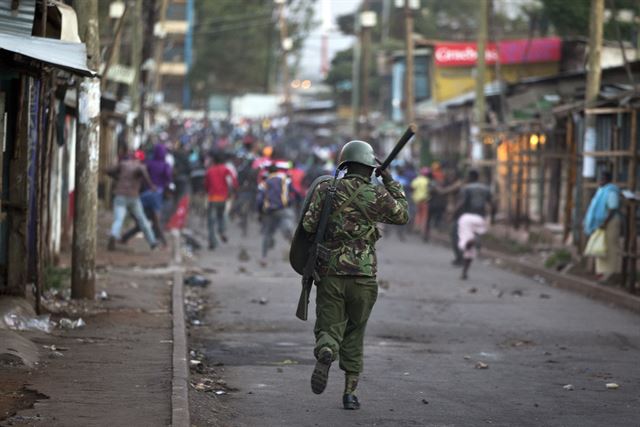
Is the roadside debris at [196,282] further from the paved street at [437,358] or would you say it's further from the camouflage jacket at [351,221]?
the camouflage jacket at [351,221]

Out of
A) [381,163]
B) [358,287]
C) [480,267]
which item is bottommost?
[480,267]

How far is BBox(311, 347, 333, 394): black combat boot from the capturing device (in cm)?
891

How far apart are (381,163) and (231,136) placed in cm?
6477

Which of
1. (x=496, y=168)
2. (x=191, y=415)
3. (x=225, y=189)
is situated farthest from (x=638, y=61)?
(x=191, y=415)

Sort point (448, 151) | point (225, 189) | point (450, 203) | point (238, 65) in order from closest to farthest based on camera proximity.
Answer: point (225, 189) < point (450, 203) < point (448, 151) < point (238, 65)

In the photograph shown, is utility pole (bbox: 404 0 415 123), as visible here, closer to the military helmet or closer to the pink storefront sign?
the pink storefront sign

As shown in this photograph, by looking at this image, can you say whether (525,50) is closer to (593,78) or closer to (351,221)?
(593,78)

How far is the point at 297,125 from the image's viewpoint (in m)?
74.1

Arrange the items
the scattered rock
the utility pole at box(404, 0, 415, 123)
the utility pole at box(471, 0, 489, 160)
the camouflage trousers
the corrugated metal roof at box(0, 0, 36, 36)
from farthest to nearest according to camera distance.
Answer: the utility pole at box(404, 0, 415, 123), the utility pole at box(471, 0, 489, 160), the scattered rock, the corrugated metal roof at box(0, 0, 36, 36), the camouflage trousers

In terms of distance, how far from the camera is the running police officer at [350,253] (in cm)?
927

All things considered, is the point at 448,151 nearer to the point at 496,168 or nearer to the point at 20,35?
the point at 496,168

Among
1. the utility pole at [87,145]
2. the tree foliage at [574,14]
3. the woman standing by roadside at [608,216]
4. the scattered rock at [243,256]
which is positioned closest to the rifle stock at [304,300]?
the utility pole at [87,145]

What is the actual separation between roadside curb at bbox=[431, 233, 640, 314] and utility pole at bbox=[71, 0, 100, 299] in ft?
23.3

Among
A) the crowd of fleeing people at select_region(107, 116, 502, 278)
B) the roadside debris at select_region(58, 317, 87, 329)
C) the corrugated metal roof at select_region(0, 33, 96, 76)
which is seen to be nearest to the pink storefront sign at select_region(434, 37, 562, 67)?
the crowd of fleeing people at select_region(107, 116, 502, 278)
